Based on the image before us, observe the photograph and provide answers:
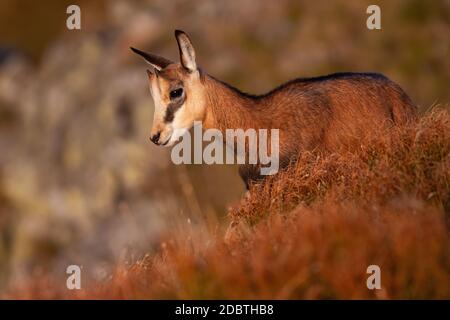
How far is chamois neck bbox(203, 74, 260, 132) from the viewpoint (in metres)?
13.6

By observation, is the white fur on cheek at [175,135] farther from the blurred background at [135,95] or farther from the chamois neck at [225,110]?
the blurred background at [135,95]

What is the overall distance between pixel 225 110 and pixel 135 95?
39509 mm

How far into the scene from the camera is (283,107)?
13.5m

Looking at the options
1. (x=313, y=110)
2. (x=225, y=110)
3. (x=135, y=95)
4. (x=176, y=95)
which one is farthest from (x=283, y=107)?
(x=135, y=95)

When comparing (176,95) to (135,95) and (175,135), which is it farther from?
(135,95)

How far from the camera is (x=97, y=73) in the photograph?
57.3m

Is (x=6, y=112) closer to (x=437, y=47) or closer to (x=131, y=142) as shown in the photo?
(x=131, y=142)

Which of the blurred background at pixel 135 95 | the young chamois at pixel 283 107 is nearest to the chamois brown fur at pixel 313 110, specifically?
the young chamois at pixel 283 107

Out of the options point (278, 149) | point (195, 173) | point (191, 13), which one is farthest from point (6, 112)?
point (278, 149)

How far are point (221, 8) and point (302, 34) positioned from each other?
7031 mm

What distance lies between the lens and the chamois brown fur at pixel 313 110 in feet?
43.1

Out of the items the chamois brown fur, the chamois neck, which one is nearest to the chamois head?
A: the chamois neck

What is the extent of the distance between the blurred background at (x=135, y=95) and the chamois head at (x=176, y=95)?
1032 inches

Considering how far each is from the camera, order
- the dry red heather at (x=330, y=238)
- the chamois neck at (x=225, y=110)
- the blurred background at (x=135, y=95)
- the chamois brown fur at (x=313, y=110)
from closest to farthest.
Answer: the dry red heather at (x=330, y=238) → the chamois brown fur at (x=313, y=110) → the chamois neck at (x=225, y=110) → the blurred background at (x=135, y=95)
